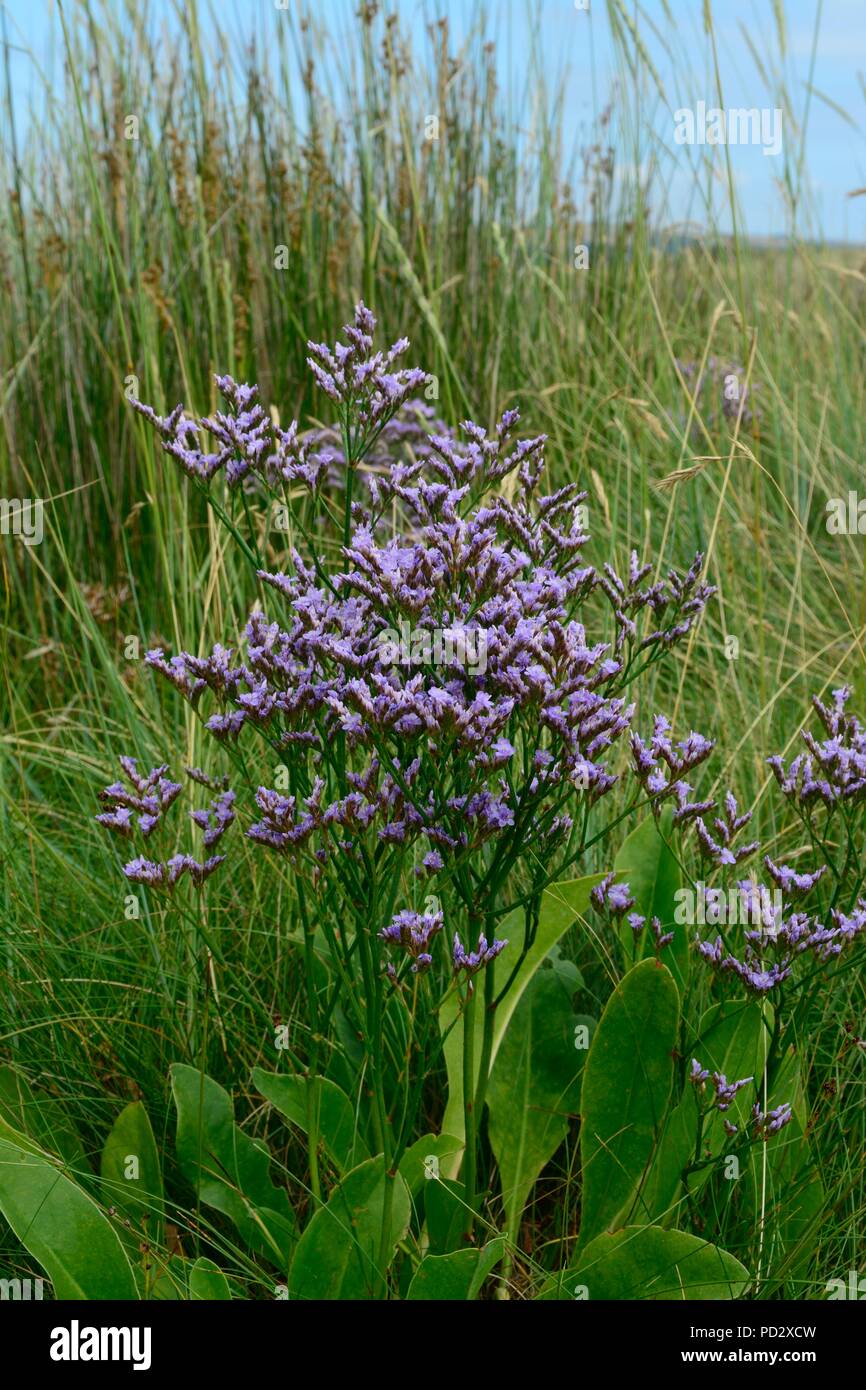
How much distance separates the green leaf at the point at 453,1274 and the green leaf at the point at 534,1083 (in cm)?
43

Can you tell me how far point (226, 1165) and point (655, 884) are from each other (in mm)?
821

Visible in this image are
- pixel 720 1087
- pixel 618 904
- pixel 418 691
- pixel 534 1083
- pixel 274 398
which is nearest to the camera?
pixel 418 691

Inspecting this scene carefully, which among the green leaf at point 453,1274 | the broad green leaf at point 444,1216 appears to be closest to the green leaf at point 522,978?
the broad green leaf at point 444,1216

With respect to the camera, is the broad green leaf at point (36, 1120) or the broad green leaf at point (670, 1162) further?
the broad green leaf at point (36, 1120)

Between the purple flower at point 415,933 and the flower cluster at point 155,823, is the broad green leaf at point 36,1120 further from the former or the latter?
the purple flower at point 415,933

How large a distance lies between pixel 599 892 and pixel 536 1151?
463 mm

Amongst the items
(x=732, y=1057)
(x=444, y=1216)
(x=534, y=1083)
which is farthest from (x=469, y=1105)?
(x=732, y=1057)

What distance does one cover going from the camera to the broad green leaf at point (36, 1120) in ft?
6.83

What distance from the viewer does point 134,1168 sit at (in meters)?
1.99

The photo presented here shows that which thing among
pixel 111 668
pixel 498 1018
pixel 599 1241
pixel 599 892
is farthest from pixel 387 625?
pixel 111 668

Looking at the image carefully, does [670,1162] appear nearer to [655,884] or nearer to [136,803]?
[655,884]

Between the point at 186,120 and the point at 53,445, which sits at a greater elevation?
the point at 186,120
